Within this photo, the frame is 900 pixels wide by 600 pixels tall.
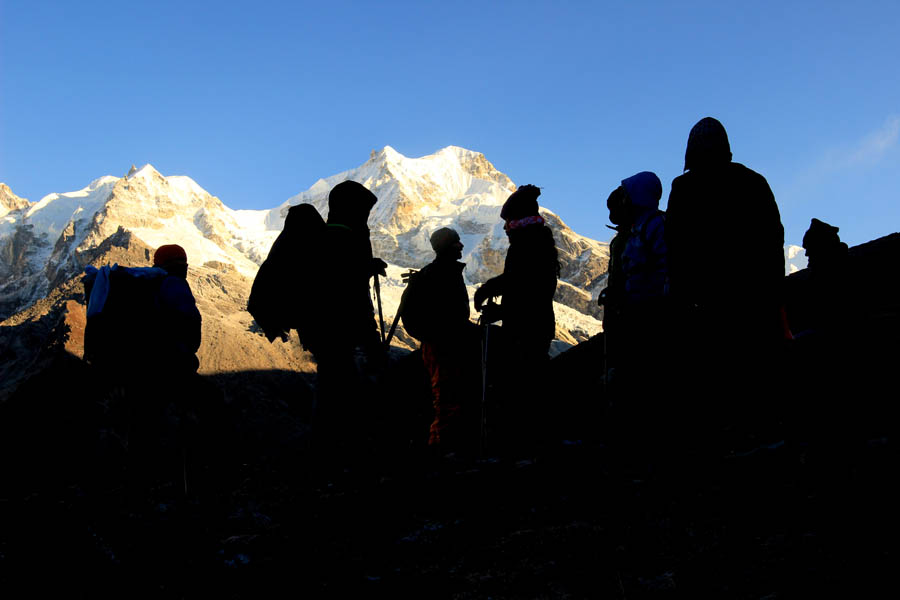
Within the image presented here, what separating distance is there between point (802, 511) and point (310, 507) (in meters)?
2.62

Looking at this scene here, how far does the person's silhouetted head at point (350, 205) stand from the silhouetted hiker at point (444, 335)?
43.9 inches

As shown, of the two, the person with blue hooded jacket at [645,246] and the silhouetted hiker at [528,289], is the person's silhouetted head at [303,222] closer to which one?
the silhouetted hiker at [528,289]

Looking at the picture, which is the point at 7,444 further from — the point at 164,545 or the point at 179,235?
the point at 179,235

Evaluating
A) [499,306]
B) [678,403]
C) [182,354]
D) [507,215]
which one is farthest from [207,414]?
[678,403]

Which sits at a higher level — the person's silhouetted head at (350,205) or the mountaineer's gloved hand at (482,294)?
the person's silhouetted head at (350,205)

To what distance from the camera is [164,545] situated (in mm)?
3309

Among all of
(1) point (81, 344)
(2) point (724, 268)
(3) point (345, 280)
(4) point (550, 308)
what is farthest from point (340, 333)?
(1) point (81, 344)

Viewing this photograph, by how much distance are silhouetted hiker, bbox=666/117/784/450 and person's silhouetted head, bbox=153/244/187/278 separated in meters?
3.81

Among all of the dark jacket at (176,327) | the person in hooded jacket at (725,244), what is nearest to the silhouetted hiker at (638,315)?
the person in hooded jacket at (725,244)

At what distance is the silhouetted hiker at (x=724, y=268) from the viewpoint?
3.17 metres

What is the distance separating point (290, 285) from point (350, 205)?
0.85 m

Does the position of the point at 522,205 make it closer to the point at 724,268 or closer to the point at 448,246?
the point at 448,246

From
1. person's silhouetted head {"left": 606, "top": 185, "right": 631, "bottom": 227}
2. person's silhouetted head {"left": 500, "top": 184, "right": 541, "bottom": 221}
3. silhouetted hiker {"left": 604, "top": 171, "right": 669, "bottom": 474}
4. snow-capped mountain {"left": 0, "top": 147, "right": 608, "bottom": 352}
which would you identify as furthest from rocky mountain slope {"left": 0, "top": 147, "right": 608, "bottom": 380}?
silhouetted hiker {"left": 604, "top": 171, "right": 669, "bottom": 474}

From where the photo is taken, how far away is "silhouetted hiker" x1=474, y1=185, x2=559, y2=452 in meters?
5.36
